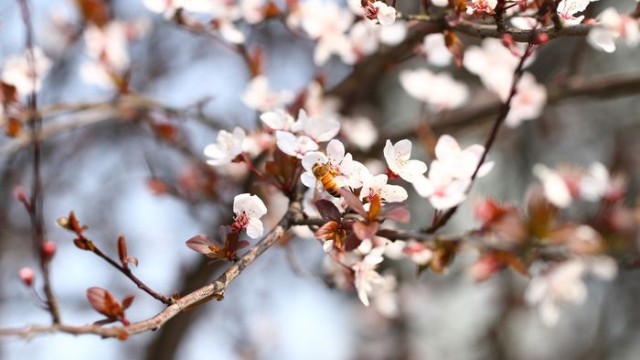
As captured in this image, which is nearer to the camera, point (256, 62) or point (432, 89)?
point (256, 62)

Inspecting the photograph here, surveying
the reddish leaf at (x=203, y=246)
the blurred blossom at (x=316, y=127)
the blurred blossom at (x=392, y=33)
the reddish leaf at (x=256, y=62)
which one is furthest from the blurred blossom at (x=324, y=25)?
the reddish leaf at (x=203, y=246)

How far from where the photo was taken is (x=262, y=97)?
1903 mm

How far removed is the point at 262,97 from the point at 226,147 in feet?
2.13

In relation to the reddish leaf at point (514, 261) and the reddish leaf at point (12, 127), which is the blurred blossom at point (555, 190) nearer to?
the reddish leaf at point (514, 261)

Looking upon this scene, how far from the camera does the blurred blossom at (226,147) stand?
1.25 m

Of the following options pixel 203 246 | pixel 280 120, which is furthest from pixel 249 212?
pixel 280 120

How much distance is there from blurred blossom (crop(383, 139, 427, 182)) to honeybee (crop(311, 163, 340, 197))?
0.11 metres

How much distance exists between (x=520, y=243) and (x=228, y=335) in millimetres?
4291

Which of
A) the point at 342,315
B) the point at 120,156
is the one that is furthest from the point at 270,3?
the point at 342,315

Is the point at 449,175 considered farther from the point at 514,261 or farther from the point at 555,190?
the point at 555,190

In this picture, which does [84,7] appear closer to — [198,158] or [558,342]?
[198,158]

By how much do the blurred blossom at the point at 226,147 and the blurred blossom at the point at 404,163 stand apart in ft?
0.97

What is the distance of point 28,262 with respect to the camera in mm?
3775

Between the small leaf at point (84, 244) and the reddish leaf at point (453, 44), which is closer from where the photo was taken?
the small leaf at point (84, 244)
